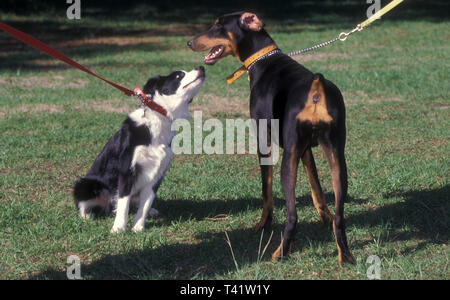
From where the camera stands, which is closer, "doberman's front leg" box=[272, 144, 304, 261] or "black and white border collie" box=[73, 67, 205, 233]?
"doberman's front leg" box=[272, 144, 304, 261]

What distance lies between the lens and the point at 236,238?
488cm

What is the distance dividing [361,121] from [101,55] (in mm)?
7445

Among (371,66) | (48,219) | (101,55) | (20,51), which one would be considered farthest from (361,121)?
(20,51)

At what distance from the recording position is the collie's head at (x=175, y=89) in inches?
196

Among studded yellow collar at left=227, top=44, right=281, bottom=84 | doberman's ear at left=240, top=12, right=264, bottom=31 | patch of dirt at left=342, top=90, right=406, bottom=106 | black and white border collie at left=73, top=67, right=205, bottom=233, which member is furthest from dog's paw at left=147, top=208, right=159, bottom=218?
patch of dirt at left=342, top=90, right=406, bottom=106

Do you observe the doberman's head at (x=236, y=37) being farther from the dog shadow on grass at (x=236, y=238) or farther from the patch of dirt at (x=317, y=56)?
the patch of dirt at (x=317, y=56)

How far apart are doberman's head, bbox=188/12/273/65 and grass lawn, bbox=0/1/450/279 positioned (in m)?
1.38

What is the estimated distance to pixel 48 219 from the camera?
17.4ft

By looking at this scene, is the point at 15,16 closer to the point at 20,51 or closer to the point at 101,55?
the point at 20,51

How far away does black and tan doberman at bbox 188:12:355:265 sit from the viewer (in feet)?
13.4

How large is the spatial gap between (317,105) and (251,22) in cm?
125

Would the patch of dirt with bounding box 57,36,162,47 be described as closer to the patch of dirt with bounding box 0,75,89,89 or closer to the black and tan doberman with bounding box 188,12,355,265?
the patch of dirt with bounding box 0,75,89,89

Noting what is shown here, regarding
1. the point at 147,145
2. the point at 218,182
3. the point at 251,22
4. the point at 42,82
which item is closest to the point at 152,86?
the point at 147,145

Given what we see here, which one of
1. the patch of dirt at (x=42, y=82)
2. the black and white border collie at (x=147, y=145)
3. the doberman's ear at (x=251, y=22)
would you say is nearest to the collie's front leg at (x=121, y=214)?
the black and white border collie at (x=147, y=145)
